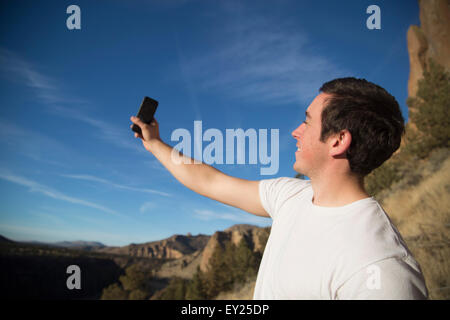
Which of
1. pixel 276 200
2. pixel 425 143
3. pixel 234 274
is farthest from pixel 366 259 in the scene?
pixel 234 274

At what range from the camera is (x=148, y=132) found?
90.4 inches

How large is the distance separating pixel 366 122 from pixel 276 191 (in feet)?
2.52

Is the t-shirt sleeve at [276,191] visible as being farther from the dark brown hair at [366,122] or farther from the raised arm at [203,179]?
the dark brown hair at [366,122]

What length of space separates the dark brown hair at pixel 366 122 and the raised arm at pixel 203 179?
0.80m

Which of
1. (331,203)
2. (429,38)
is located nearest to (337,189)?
(331,203)

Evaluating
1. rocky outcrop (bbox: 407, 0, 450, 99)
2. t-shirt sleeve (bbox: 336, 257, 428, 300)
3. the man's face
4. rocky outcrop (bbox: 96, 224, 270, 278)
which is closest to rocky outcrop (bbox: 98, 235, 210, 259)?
rocky outcrop (bbox: 96, 224, 270, 278)

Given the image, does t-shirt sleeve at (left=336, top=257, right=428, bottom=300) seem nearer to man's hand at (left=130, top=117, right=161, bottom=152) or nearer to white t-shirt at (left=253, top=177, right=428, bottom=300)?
white t-shirt at (left=253, top=177, right=428, bottom=300)

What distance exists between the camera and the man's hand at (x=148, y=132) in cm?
225

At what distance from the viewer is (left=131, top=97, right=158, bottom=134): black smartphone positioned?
2.18m

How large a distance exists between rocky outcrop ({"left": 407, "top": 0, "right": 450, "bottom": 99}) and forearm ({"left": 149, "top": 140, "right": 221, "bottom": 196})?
37.1 metres

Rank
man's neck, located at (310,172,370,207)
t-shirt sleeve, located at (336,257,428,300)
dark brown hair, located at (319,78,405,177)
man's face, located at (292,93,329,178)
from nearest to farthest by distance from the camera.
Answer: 1. t-shirt sleeve, located at (336,257,428,300)
2. man's neck, located at (310,172,370,207)
3. dark brown hair, located at (319,78,405,177)
4. man's face, located at (292,93,329,178)

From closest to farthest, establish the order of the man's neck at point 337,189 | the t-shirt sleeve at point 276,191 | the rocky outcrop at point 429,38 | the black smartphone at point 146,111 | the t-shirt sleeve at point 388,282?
1. the t-shirt sleeve at point 388,282
2. the man's neck at point 337,189
3. the t-shirt sleeve at point 276,191
4. the black smartphone at point 146,111
5. the rocky outcrop at point 429,38

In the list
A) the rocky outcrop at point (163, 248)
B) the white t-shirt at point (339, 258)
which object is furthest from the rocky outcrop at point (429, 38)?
the rocky outcrop at point (163, 248)

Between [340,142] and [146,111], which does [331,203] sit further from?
[146,111]
